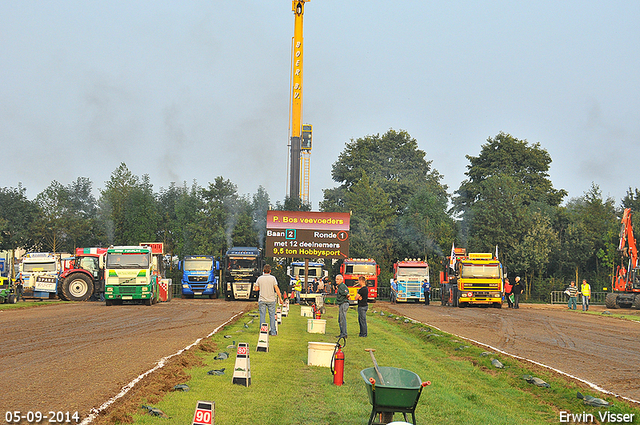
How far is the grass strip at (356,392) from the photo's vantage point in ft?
29.9

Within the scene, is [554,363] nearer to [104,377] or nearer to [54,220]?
[104,377]

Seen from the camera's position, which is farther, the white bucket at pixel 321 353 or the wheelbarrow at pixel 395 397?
the white bucket at pixel 321 353

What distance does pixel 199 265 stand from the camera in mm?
49500

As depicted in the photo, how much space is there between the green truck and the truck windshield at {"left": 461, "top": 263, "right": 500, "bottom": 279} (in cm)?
2103

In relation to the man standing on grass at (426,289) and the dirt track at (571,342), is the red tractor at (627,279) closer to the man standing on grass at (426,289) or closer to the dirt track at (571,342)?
the man standing on grass at (426,289)

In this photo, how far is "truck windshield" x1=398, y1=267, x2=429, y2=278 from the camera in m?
50.5

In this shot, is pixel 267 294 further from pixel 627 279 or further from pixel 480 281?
pixel 627 279

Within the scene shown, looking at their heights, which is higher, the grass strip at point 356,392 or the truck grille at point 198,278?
the truck grille at point 198,278

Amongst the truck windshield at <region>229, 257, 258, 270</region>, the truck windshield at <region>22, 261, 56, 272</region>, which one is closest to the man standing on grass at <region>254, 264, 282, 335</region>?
the truck windshield at <region>229, 257, 258, 270</region>

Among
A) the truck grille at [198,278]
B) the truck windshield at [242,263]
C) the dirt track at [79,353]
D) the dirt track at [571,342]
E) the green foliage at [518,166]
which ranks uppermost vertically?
the green foliage at [518,166]

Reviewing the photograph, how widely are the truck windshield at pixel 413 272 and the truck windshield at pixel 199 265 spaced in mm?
15445

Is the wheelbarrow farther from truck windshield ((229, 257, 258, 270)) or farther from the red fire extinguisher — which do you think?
truck windshield ((229, 257, 258, 270))

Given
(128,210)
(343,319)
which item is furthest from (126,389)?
(128,210)

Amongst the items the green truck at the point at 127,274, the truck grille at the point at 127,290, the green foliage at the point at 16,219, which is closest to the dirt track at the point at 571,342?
the green truck at the point at 127,274
